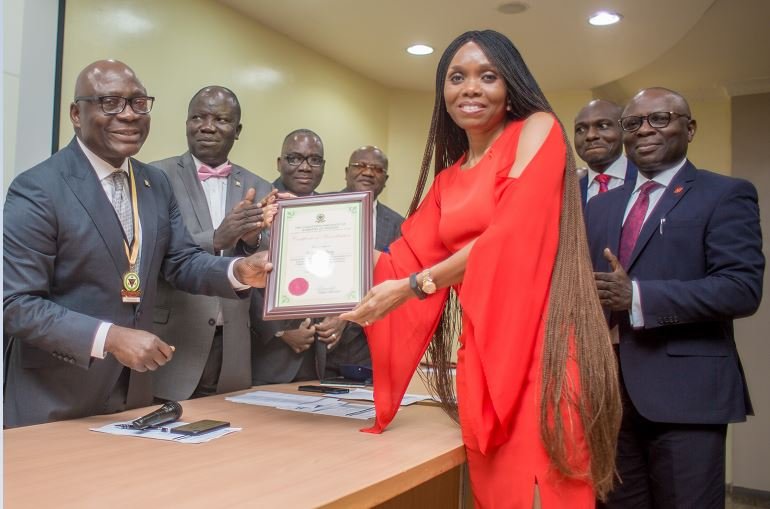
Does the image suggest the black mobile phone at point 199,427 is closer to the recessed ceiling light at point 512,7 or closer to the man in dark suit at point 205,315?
the man in dark suit at point 205,315

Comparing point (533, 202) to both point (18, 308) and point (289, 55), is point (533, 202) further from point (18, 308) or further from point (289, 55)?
point (289, 55)

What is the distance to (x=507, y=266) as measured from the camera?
5.77 feet

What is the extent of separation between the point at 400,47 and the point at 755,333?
13.2 feet

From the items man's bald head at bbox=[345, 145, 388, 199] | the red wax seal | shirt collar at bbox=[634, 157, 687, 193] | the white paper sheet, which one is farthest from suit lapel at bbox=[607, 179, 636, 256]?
man's bald head at bbox=[345, 145, 388, 199]

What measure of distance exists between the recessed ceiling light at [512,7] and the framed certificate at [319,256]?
3416mm

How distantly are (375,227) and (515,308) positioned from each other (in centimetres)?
247

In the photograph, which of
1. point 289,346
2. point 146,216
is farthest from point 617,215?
point 146,216

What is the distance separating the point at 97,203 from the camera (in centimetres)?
221

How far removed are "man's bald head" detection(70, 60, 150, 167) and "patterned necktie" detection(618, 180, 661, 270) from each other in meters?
1.74

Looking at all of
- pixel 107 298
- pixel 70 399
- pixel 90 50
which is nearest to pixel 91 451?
pixel 70 399

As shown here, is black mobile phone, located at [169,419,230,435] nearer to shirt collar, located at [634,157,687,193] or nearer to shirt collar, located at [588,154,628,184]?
shirt collar, located at [634,157,687,193]

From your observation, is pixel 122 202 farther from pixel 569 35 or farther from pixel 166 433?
pixel 569 35

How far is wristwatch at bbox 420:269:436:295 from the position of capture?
1878mm

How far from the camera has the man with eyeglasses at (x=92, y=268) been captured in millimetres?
1967
